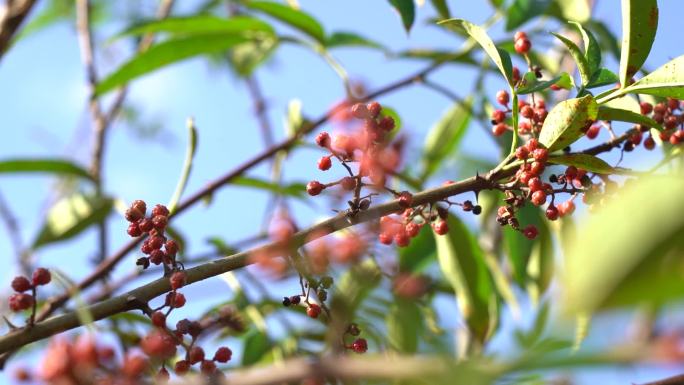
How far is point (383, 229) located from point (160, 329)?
0.37m

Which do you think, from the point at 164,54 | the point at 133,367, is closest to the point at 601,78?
the point at 133,367

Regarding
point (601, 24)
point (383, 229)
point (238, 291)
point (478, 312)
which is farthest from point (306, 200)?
point (383, 229)

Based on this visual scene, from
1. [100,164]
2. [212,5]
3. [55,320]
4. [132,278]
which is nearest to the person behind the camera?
[55,320]

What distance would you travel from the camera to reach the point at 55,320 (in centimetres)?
91

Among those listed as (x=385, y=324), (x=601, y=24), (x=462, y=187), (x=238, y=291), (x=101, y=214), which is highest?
(x=601, y=24)

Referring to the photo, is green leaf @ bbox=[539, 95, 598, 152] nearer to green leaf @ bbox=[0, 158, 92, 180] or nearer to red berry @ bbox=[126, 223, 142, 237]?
red berry @ bbox=[126, 223, 142, 237]

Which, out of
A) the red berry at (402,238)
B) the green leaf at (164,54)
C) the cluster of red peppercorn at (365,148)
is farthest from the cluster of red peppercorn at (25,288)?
the green leaf at (164,54)

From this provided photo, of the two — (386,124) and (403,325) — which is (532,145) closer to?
(386,124)

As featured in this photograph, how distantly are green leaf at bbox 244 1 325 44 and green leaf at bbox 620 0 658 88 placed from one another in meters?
0.93

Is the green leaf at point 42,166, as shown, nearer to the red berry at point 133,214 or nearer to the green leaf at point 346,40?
the green leaf at point 346,40

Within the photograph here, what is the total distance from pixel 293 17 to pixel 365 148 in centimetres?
100

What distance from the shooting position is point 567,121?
3.26 ft

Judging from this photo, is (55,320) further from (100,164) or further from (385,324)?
(100,164)

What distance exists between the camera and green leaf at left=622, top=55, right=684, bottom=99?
101 centimetres
